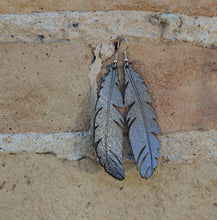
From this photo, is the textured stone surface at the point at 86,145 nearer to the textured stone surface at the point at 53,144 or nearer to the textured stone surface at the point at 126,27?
the textured stone surface at the point at 53,144

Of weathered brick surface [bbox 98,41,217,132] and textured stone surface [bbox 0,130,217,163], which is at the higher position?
weathered brick surface [bbox 98,41,217,132]

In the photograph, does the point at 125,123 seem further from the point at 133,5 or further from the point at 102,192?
the point at 133,5

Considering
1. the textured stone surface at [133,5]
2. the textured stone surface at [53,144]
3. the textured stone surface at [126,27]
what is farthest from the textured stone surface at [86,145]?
the textured stone surface at [133,5]

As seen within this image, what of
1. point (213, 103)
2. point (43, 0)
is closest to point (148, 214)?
point (213, 103)

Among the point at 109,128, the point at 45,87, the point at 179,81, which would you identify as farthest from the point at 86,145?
the point at 179,81

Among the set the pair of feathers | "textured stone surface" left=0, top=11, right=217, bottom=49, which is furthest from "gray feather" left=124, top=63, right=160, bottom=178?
"textured stone surface" left=0, top=11, right=217, bottom=49

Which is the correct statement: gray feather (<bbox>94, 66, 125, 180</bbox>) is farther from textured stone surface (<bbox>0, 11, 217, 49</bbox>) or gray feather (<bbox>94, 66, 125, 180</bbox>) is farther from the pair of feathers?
textured stone surface (<bbox>0, 11, 217, 49</bbox>)
